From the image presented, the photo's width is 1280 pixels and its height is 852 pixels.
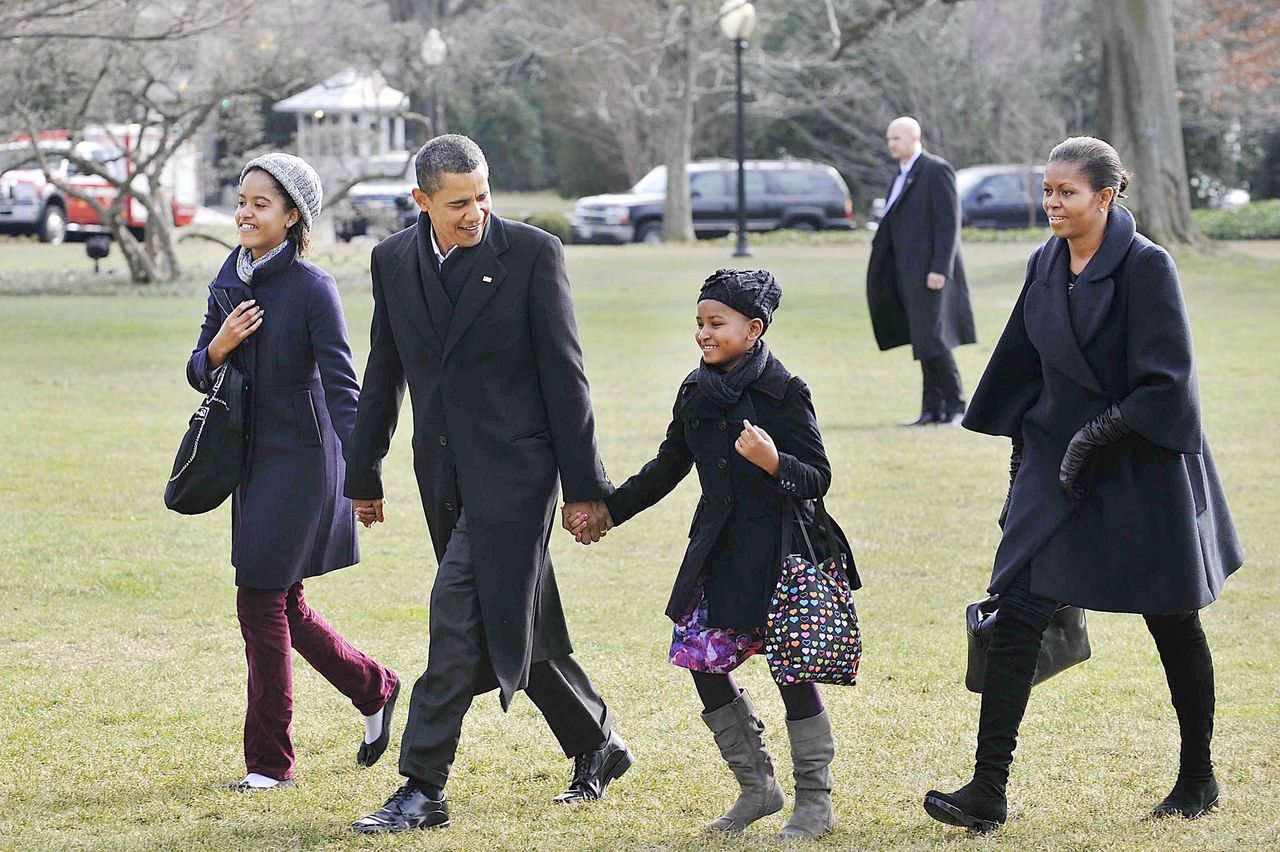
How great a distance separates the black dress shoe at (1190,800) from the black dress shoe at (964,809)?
1.62 feet

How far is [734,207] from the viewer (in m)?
38.0

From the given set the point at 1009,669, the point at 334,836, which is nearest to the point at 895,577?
the point at 1009,669

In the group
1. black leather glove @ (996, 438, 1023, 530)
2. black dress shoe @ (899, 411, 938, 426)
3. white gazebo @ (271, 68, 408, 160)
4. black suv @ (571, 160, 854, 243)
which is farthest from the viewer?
black suv @ (571, 160, 854, 243)

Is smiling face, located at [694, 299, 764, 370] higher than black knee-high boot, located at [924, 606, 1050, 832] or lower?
higher

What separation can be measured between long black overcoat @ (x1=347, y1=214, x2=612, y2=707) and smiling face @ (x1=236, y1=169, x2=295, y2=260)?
0.47 meters

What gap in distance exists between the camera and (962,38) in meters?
40.5

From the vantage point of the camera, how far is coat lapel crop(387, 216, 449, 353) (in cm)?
451

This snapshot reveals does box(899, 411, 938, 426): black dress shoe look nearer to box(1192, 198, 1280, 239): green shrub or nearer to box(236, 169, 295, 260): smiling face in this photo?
box(236, 169, 295, 260): smiling face

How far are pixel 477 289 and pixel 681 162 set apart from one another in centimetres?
3347

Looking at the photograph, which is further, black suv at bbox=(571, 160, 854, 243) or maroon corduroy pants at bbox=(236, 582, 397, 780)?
black suv at bbox=(571, 160, 854, 243)

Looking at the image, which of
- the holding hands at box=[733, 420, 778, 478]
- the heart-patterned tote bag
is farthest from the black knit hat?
the heart-patterned tote bag

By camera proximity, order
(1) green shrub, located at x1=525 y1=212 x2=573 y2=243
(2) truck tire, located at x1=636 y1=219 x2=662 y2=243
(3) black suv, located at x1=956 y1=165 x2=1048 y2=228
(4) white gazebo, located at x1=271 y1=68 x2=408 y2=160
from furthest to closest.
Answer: (2) truck tire, located at x1=636 y1=219 x2=662 y2=243 → (3) black suv, located at x1=956 y1=165 x2=1048 y2=228 → (1) green shrub, located at x1=525 y1=212 x2=573 y2=243 → (4) white gazebo, located at x1=271 y1=68 x2=408 y2=160

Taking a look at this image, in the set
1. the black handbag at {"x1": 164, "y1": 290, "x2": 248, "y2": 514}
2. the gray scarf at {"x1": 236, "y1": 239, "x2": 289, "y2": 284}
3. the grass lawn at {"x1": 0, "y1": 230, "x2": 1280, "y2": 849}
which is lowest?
the grass lawn at {"x1": 0, "y1": 230, "x2": 1280, "y2": 849}

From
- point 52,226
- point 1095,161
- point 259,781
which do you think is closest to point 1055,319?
point 1095,161
